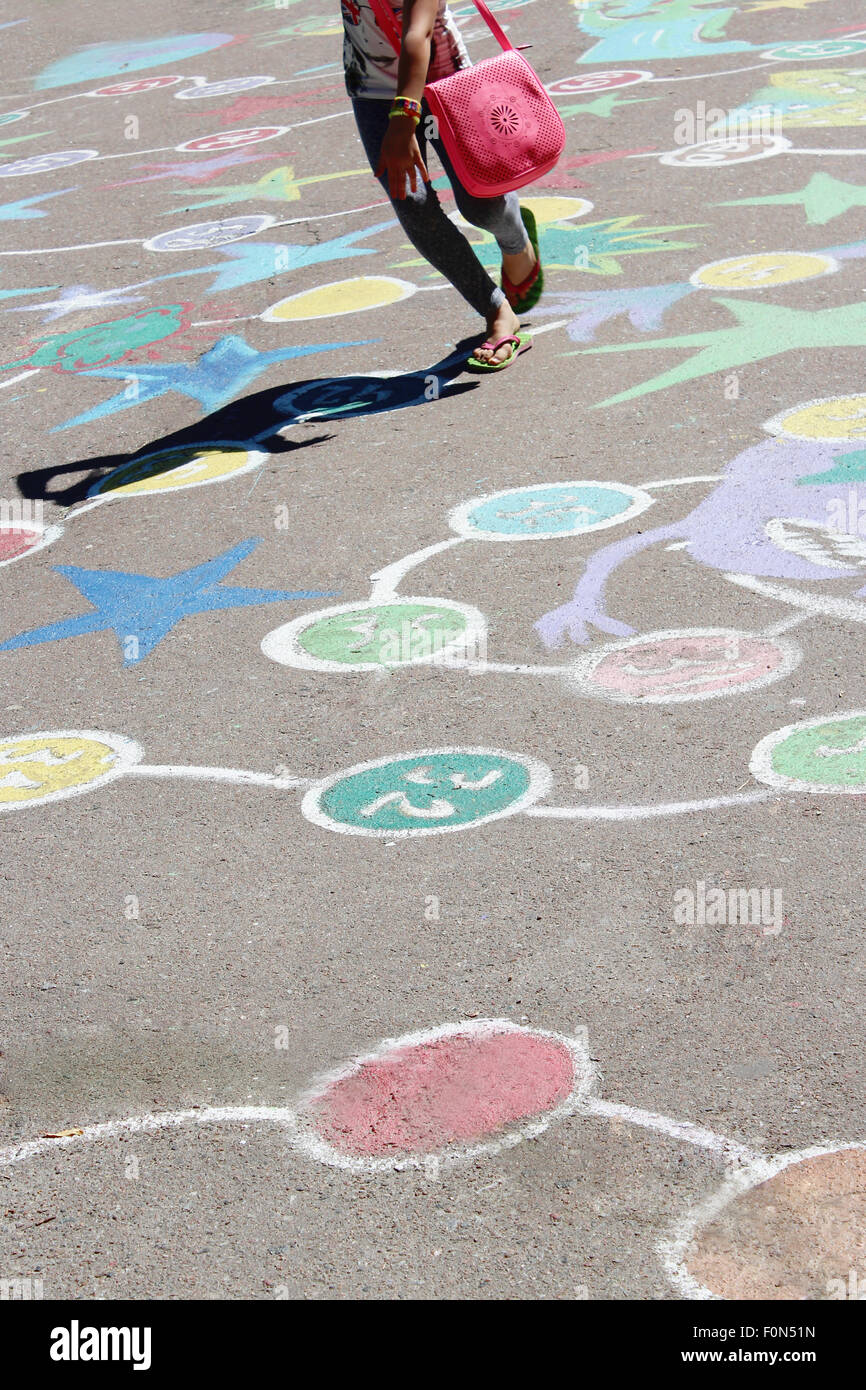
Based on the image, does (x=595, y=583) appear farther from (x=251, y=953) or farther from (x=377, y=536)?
(x=251, y=953)

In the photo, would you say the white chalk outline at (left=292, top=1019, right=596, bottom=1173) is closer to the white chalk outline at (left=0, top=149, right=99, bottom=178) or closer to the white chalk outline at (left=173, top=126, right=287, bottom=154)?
the white chalk outline at (left=173, top=126, right=287, bottom=154)

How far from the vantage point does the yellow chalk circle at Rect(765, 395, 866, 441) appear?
450cm

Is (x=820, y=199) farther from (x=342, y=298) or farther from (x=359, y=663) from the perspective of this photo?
(x=359, y=663)

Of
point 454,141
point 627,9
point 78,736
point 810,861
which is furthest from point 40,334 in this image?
point 627,9

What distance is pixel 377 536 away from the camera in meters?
4.36

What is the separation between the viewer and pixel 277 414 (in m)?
5.48

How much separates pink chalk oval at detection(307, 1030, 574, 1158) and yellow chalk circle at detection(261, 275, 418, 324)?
4537 millimetres

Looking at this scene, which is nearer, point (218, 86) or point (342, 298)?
point (342, 298)

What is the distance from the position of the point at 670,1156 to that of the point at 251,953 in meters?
0.92

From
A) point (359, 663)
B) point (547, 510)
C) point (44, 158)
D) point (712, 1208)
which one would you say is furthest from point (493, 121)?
point (44, 158)

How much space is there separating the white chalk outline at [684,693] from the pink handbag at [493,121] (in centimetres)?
203

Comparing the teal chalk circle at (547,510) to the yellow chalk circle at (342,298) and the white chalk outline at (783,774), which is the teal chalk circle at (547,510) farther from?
the yellow chalk circle at (342,298)

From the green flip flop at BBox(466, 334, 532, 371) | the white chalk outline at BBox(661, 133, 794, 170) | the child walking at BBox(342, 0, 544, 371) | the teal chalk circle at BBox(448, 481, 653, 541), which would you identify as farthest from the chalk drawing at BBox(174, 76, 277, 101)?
the teal chalk circle at BBox(448, 481, 653, 541)

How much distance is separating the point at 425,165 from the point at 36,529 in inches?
68.5
